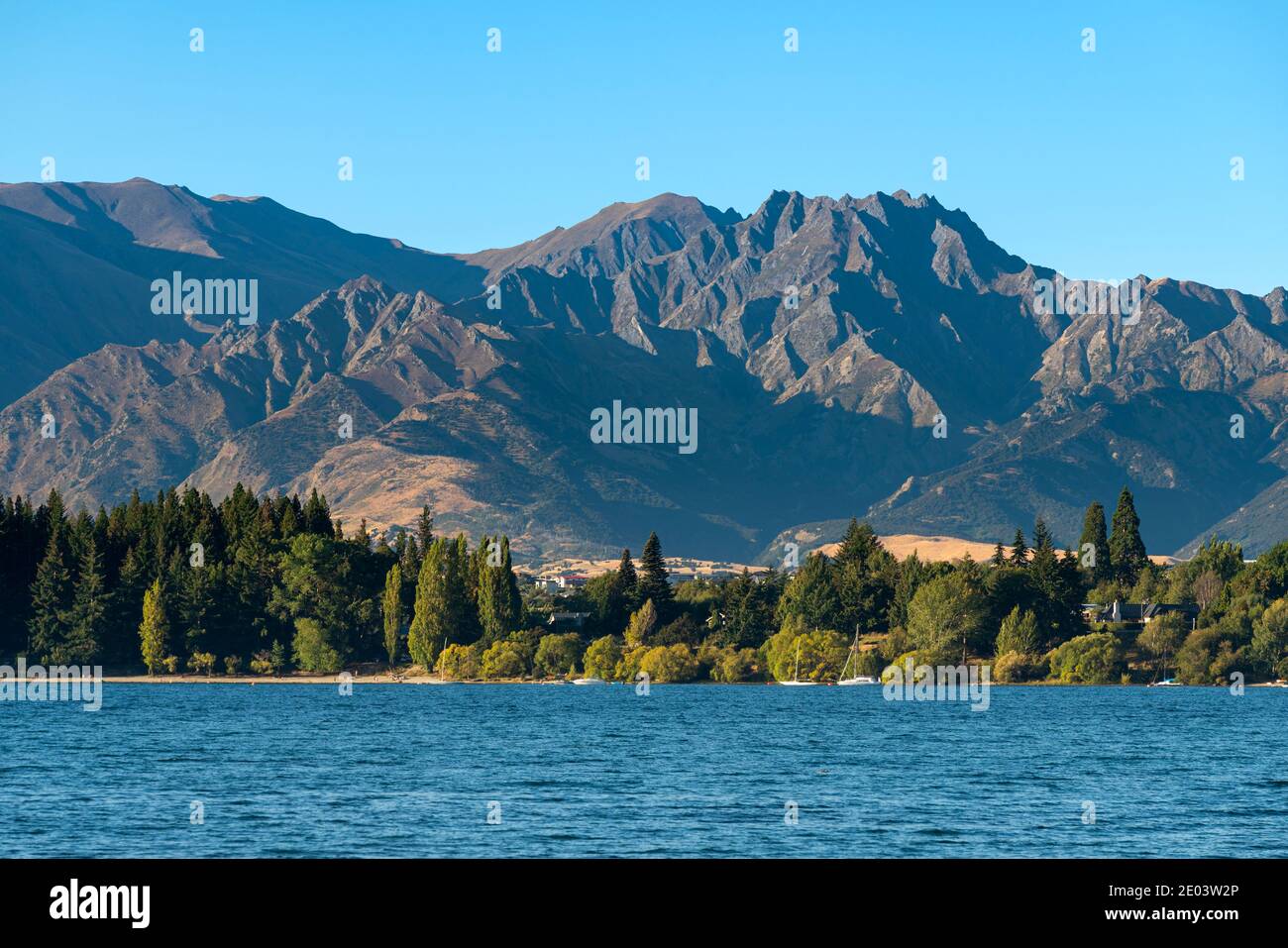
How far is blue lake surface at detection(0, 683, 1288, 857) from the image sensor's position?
76375 mm

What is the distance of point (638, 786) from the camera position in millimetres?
105562

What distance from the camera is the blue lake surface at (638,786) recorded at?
7638 centimetres

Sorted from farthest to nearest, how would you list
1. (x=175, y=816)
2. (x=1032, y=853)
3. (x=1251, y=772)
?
(x=1251, y=772), (x=175, y=816), (x=1032, y=853)

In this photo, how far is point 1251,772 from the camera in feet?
394
